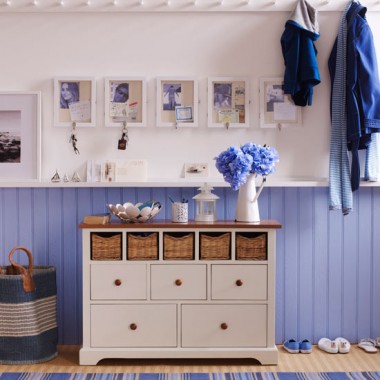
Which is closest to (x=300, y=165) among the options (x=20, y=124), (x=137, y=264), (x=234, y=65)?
(x=234, y=65)

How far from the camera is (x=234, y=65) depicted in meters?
3.55

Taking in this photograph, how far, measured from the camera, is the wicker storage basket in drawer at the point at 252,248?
10.5 ft

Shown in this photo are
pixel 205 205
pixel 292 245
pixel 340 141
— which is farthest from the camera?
pixel 292 245

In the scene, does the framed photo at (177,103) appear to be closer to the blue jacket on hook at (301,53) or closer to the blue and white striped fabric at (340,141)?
the blue jacket on hook at (301,53)

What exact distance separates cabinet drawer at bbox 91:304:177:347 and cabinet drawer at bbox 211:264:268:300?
0.94 ft

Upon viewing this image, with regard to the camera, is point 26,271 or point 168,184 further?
point 168,184

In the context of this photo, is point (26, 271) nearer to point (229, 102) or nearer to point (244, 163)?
point (244, 163)

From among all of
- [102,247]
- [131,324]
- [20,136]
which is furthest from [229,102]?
[131,324]

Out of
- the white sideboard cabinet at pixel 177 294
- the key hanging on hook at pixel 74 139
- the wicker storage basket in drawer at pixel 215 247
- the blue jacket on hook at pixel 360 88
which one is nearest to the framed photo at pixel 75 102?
the key hanging on hook at pixel 74 139

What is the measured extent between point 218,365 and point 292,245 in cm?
91

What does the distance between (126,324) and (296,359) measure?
1.05 meters

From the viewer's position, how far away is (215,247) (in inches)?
126

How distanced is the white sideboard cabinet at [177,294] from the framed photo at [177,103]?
730 mm

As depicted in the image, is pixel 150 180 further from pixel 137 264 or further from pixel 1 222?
pixel 1 222
